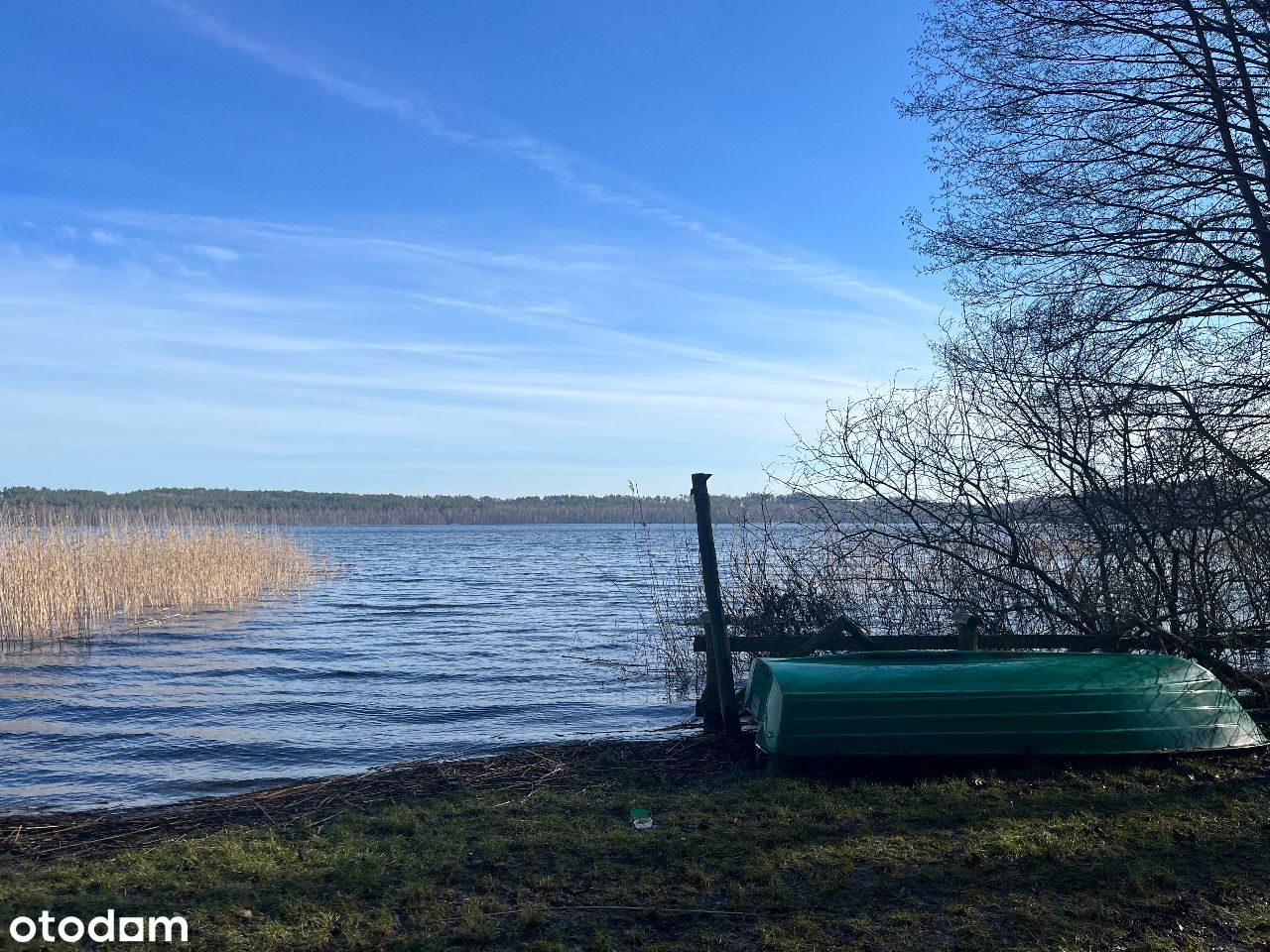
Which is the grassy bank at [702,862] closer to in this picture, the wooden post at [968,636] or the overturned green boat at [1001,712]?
the overturned green boat at [1001,712]

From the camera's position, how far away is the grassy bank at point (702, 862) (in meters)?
4.01

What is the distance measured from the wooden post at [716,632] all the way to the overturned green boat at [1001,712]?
977mm

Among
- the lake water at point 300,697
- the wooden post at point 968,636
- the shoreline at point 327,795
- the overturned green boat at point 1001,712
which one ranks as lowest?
the lake water at point 300,697

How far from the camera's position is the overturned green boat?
6316 mm

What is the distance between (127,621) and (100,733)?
1121 cm

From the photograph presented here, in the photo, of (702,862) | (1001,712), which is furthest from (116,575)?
(1001,712)

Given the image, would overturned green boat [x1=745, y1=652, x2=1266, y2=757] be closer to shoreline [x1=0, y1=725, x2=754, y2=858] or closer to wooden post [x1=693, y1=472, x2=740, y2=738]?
shoreline [x1=0, y1=725, x2=754, y2=858]

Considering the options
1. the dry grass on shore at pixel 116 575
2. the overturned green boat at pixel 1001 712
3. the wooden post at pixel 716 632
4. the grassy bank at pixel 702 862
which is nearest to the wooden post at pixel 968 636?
the overturned green boat at pixel 1001 712

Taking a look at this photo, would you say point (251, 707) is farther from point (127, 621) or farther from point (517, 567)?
point (517, 567)

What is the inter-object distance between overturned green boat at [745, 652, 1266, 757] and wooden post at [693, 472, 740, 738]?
98 centimetres

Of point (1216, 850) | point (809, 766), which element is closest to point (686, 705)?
point (809, 766)

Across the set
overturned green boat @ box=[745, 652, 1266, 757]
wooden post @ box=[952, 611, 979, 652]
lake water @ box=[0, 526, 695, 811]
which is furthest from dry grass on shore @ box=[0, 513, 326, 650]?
wooden post @ box=[952, 611, 979, 652]

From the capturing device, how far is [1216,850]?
484 cm

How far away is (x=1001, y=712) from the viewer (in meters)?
6.36
